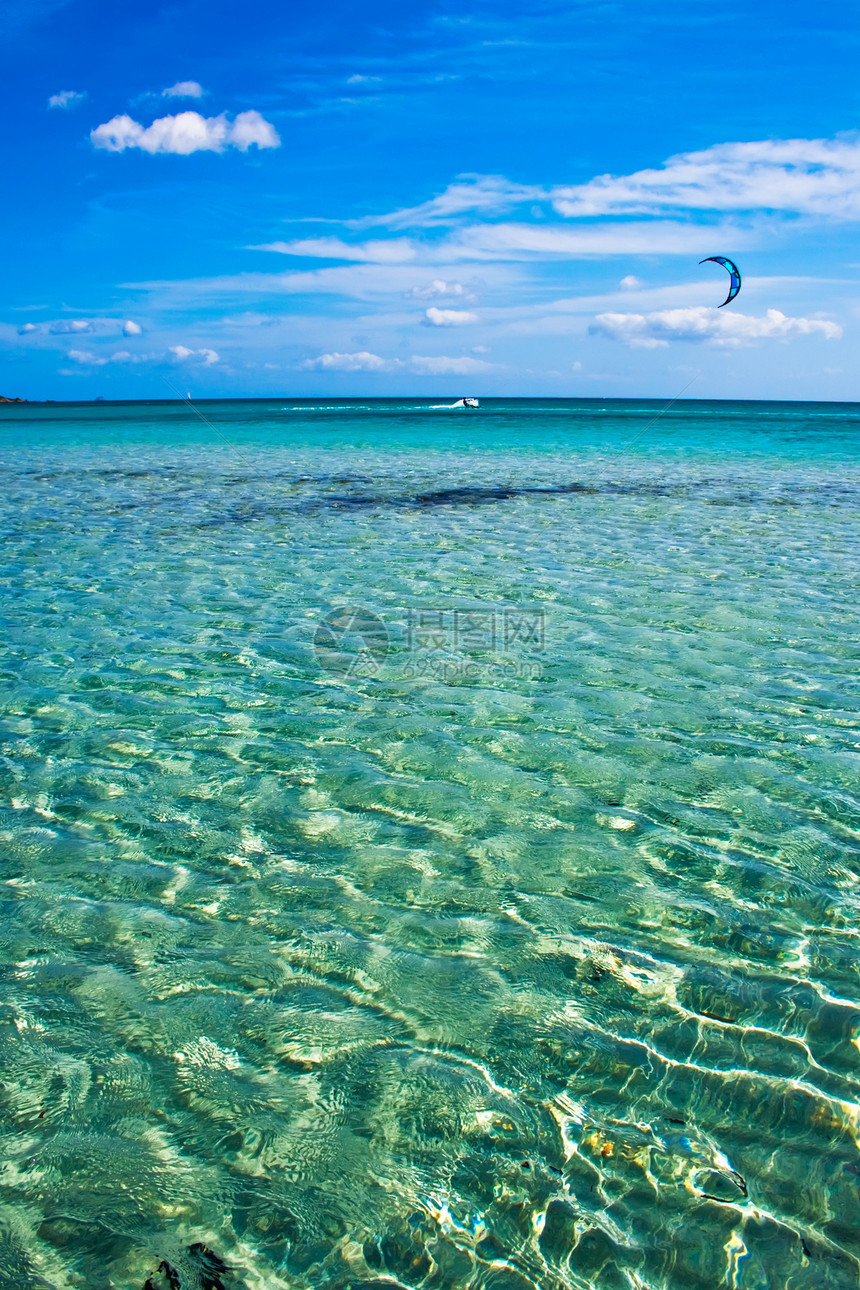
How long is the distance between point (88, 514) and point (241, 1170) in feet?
60.2

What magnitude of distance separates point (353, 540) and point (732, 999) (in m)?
12.7

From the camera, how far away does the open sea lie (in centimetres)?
283

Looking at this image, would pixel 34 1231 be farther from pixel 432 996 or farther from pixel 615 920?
pixel 615 920

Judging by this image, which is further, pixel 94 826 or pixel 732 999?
pixel 94 826

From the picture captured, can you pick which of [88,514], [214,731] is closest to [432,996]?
[214,731]

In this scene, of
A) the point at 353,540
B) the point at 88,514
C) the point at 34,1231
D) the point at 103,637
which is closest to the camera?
the point at 34,1231

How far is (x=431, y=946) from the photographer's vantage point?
4203 millimetres

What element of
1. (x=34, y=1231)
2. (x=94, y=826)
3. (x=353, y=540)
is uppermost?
(x=353, y=540)

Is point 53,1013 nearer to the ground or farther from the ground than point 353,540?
nearer to the ground

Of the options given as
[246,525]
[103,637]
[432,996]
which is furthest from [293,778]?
[246,525]

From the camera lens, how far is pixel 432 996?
3855 millimetres

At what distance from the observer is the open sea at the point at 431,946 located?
9.30 feet

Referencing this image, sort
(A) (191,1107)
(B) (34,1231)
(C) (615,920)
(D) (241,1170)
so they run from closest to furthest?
(B) (34,1231) < (D) (241,1170) < (A) (191,1107) < (C) (615,920)

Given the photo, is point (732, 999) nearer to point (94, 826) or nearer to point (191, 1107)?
point (191, 1107)
